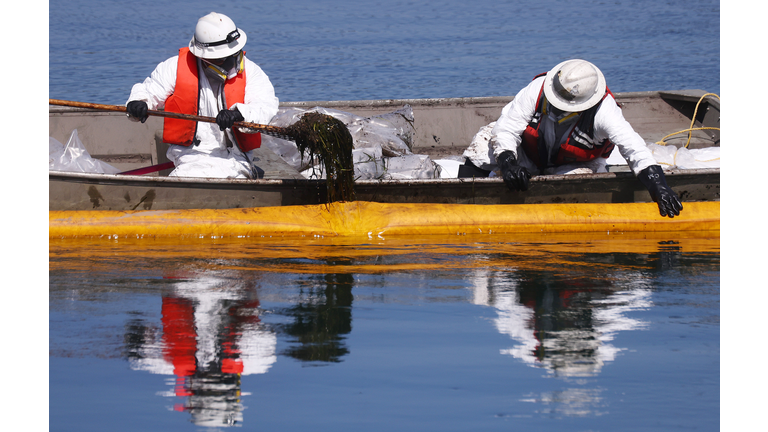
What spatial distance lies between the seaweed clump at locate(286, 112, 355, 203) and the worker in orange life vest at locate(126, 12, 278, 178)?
345 millimetres

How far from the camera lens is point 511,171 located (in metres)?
6.28

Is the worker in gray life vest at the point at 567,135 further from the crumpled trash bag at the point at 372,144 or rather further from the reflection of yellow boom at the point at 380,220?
the crumpled trash bag at the point at 372,144

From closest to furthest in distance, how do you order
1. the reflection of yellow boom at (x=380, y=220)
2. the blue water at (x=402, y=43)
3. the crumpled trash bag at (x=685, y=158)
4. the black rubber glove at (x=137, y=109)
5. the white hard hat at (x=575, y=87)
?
1. the white hard hat at (x=575, y=87)
2. the black rubber glove at (x=137, y=109)
3. the reflection of yellow boom at (x=380, y=220)
4. the crumpled trash bag at (x=685, y=158)
5. the blue water at (x=402, y=43)

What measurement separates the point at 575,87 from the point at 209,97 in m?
2.95

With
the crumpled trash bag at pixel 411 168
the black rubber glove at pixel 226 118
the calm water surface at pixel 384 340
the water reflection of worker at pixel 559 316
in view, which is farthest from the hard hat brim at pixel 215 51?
the water reflection of worker at pixel 559 316

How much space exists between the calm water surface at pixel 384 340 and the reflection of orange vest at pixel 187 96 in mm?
1193

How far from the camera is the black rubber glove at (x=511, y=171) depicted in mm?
6277

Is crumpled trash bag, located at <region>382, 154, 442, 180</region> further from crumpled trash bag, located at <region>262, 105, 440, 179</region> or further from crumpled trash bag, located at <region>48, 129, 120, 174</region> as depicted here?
crumpled trash bag, located at <region>48, 129, 120, 174</region>

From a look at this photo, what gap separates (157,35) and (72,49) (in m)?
4.36

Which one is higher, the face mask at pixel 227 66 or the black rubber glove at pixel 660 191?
the face mask at pixel 227 66

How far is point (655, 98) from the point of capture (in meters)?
9.33

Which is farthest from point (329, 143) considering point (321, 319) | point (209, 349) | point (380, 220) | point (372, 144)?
point (209, 349)

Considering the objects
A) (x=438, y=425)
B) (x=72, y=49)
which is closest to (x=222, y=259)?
(x=438, y=425)

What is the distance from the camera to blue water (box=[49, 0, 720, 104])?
77.3 ft
